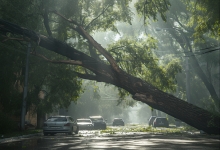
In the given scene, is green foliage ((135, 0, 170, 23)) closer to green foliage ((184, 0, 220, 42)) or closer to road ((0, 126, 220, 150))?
green foliage ((184, 0, 220, 42))

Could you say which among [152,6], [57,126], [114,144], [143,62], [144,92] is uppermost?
[152,6]

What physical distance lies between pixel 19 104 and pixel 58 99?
2966mm

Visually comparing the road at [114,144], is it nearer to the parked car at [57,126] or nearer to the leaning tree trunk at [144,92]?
the leaning tree trunk at [144,92]

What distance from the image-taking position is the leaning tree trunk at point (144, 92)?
2072 cm

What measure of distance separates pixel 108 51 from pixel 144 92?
821 centimetres

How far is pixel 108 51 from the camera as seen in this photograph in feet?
95.1

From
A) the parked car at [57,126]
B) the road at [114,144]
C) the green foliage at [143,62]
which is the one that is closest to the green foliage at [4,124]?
the parked car at [57,126]

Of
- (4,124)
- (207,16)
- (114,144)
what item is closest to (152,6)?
(207,16)

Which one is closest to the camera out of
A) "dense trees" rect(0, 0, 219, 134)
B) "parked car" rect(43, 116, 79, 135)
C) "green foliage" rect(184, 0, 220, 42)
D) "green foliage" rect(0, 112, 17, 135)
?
"green foliage" rect(184, 0, 220, 42)

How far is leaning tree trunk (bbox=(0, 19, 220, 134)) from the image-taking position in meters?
20.7

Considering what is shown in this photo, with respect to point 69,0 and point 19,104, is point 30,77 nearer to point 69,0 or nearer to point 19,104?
point 19,104

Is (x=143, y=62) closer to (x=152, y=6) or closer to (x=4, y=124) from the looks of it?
(x=152, y=6)

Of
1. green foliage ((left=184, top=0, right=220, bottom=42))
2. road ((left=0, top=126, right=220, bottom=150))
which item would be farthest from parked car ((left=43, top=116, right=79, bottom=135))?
green foliage ((left=184, top=0, right=220, bottom=42))

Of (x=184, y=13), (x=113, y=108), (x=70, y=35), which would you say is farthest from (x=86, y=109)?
(x=70, y=35)
